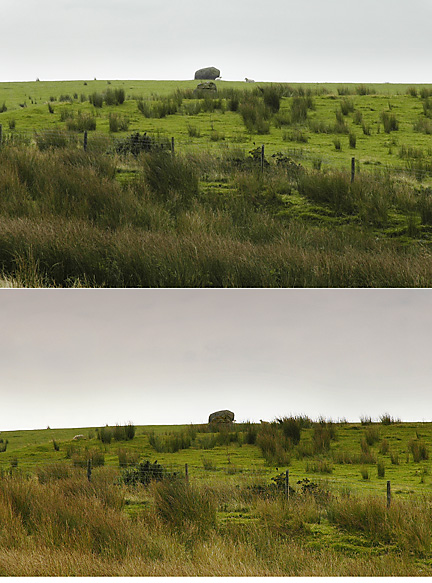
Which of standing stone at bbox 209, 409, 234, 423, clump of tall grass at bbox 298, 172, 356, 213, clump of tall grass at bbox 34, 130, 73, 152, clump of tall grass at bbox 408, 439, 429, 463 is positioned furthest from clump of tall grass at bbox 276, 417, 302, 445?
clump of tall grass at bbox 34, 130, 73, 152

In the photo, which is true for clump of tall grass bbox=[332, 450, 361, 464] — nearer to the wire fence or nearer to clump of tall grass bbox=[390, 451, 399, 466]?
clump of tall grass bbox=[390, 451, 399, 466]

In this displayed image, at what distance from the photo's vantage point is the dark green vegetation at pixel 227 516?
4.37 m

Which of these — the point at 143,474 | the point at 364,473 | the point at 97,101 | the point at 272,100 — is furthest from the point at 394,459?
the point at 97,101

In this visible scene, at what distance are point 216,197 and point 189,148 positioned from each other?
2.77m

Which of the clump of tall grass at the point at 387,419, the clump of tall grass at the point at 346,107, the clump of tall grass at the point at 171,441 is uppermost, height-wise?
the clump of tall grass at the point at 346,107

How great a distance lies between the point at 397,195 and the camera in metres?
8.78

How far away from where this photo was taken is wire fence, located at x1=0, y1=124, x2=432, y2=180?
33.3ft

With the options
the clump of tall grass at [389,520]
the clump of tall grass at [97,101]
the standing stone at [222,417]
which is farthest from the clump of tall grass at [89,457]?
the clump of tall grass at [97,101]

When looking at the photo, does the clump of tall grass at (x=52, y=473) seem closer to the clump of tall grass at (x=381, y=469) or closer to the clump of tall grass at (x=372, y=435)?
the clump of tall grass at (x=381, y=469)

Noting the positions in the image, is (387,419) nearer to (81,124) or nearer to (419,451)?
(419,451)

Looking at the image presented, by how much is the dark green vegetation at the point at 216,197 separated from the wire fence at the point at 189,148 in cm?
5

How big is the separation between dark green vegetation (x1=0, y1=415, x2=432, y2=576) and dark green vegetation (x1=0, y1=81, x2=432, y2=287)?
2.22m

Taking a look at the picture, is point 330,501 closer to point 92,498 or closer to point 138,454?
point 92,498

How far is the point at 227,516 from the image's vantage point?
5203 millimetres
